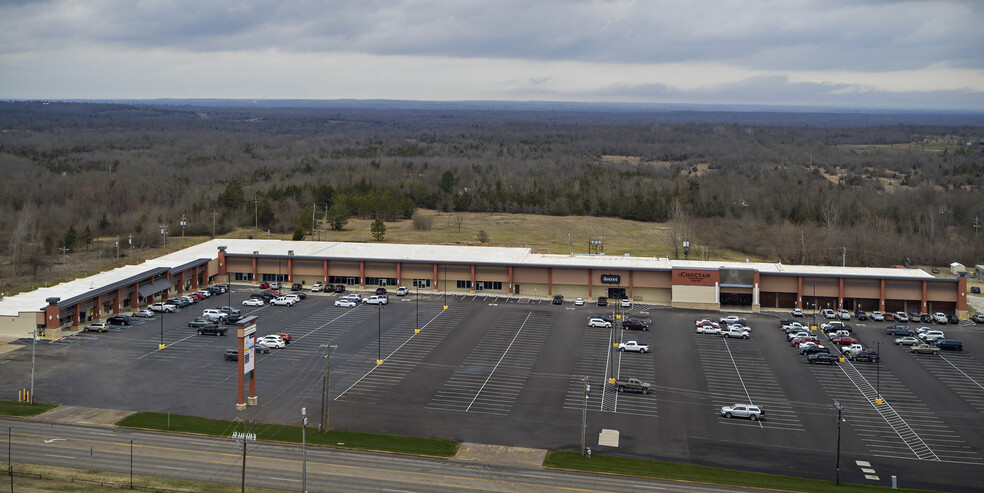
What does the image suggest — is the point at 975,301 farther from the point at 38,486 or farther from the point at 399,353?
the point at 38,486

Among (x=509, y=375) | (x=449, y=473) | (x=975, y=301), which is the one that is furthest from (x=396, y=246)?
(x=975, y=301)

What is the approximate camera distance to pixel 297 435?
51812mm

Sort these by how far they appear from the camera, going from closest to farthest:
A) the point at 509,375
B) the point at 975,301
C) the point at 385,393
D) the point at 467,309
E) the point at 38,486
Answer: the point at 38,486
the point at 385,393
the point at 509,375
the point at 467,309
the point at 975,301

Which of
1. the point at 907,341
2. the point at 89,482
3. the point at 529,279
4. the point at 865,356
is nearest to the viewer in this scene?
the point at 89,482

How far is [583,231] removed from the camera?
148500 mm

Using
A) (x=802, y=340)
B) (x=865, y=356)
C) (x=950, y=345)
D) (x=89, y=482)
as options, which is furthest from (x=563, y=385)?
(x=950, y=345)

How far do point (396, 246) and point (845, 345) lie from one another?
54.2m

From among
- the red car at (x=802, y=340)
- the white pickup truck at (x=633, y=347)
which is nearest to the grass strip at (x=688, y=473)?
the white pickup truck at (x=633, y=347)

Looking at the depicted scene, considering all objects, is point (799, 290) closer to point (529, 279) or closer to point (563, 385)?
point (529, 279)

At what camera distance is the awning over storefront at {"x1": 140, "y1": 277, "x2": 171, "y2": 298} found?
84.2m

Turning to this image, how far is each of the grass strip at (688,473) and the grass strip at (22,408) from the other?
33975 mm

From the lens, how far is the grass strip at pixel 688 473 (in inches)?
1779

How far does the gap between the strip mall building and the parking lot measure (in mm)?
6140

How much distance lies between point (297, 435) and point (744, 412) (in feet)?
95.3
